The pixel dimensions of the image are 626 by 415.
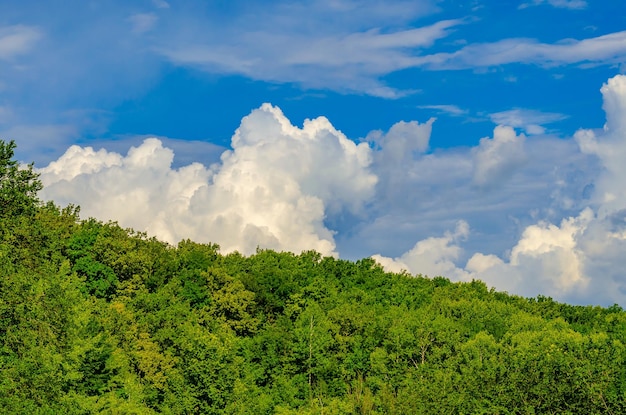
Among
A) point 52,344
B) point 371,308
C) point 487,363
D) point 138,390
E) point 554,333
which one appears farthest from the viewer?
point 371,308

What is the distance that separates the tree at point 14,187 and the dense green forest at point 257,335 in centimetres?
13

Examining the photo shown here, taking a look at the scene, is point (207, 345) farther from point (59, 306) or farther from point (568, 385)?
point (568, 385)

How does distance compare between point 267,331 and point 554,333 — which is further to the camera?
point 267,331

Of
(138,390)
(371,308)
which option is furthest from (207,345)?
(371,308)

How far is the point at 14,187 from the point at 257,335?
49609 mm

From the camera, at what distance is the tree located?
83938 mm

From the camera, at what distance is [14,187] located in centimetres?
8488

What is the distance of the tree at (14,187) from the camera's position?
275 feet

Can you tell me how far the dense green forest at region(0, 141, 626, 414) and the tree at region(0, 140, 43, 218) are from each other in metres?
0.13

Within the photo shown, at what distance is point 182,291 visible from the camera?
126750mm

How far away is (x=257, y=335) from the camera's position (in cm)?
12644

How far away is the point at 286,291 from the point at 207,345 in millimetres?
32034

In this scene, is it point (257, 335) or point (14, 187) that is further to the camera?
point (257, 335)

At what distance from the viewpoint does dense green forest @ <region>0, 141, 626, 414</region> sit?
76750mm
